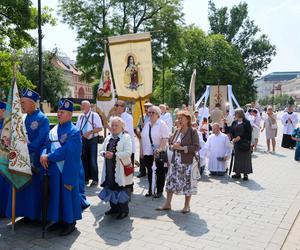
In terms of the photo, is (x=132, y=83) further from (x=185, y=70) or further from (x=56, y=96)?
(x=56, y=96)

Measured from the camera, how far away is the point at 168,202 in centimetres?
657

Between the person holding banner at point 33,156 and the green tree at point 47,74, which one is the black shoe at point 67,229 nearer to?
the person holding banner at point 33,156

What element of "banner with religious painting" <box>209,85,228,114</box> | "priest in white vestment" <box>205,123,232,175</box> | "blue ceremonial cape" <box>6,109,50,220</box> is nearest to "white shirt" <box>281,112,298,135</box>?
"banner with religious painting" <box>209,85,228,114</box>

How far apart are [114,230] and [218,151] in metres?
5.20

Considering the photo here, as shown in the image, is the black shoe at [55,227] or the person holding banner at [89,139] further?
the person holding banner at [89,139]

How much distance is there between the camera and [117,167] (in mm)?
5906

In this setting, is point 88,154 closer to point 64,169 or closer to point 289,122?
point 64,169

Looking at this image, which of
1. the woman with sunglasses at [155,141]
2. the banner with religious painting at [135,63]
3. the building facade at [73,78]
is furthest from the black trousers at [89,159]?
the building facade at [73,78]

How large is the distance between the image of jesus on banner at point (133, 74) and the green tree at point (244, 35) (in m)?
48.2

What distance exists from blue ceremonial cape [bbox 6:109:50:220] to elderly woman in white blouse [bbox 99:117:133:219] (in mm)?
1039

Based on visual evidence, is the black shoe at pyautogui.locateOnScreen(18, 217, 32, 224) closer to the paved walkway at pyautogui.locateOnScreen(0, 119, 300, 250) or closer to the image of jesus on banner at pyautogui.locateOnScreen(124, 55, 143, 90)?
the paved walkway at pyautogui.locateOnScreen(0, 119, 300, 250)

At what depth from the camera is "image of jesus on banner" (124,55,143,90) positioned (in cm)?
888

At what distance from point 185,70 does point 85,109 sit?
4041cm

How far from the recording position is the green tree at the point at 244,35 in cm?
5472
